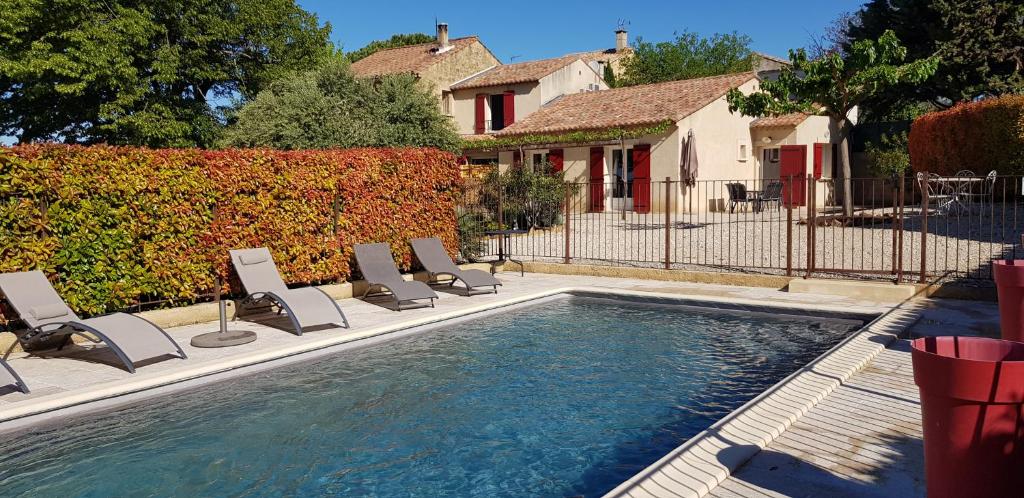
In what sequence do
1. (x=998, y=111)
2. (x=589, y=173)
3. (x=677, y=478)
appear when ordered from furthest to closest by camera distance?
(x=589, y=173) < (x=998, y=111) < (x=677, y=478)

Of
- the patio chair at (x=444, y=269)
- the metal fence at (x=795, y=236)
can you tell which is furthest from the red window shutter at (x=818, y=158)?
the patio chair at (x=444, y=269)

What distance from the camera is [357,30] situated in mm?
52844

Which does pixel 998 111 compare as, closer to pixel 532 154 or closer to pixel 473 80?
pixel 532 154

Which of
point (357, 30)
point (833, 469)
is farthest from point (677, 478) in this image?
point (357, 30)

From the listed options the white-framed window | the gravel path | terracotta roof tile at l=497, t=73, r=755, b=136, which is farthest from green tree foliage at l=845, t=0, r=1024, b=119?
the white-framed window

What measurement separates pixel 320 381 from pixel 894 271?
8.42 metres

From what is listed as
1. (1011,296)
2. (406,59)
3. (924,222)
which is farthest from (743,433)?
(406,59)

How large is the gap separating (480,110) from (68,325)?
27.8 metres

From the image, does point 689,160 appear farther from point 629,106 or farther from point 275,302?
point 275,302

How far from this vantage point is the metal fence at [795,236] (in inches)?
457

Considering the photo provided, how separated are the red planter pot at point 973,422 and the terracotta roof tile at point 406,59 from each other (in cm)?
3193

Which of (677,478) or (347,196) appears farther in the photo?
(347,196)

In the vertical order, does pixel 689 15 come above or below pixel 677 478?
above

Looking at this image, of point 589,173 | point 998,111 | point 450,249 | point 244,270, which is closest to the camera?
point 244,270
